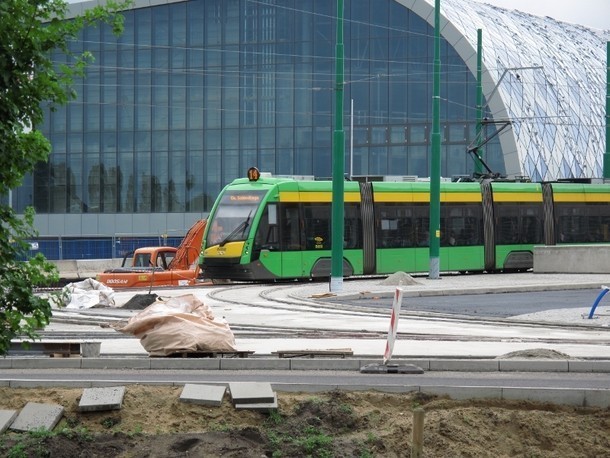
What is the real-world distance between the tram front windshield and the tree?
29557 mm

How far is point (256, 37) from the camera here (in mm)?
71250

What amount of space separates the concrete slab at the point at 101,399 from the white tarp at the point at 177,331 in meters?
4.20

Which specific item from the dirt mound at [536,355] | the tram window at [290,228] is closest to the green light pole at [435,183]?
the tram window at [290,228]

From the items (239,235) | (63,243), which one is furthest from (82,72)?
(63,243)

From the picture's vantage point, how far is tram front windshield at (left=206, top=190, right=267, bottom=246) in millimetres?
39375

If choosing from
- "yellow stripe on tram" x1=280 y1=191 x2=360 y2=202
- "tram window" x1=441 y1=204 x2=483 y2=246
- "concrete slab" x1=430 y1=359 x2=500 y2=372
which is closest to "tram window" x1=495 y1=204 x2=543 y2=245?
"tram window" x1=441 y1=204 x2=483 y2=246

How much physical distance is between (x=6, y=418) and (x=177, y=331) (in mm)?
5379

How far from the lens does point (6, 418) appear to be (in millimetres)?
11711

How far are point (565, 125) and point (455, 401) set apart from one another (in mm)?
62390

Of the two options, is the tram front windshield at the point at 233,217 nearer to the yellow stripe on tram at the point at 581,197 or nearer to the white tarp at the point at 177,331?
the yellow stripe on tram at the point at 581,197

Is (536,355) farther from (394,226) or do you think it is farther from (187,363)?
(394,226)

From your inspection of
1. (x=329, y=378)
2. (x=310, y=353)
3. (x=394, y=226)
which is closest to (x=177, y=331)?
(x=310, y=353)

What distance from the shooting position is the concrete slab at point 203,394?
1225 centimetres

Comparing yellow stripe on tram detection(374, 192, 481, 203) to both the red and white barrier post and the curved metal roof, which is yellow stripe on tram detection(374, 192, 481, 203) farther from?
the red and white barrier post
